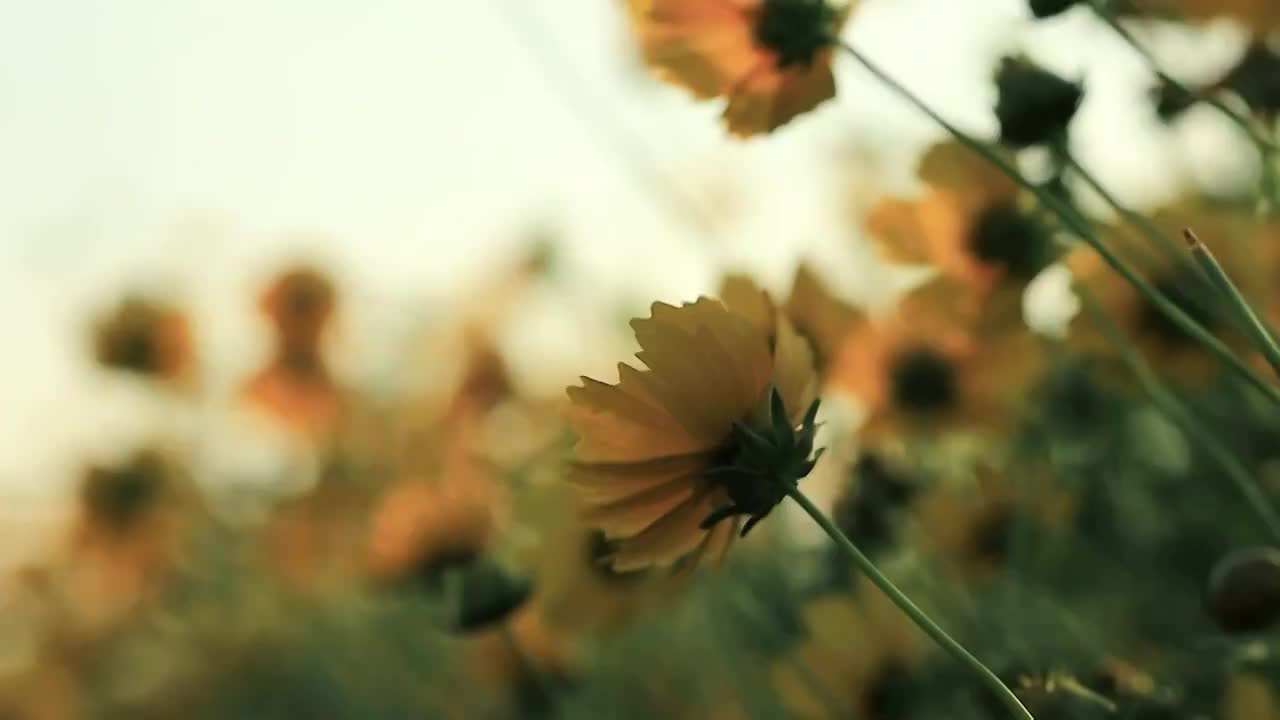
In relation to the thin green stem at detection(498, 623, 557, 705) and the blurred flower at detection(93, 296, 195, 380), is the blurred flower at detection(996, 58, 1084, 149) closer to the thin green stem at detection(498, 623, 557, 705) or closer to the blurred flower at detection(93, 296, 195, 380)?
the thin green stem at detection(498, 623, 557, 705)

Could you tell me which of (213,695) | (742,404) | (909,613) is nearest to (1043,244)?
(742,404)

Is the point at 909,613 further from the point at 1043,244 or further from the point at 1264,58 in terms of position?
the point at 1264,58

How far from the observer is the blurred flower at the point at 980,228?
95 cm

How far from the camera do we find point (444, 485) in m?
1.35

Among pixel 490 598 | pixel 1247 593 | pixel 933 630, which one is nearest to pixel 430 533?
pixel 490 598

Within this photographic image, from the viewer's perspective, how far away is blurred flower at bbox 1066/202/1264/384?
3.22 feet

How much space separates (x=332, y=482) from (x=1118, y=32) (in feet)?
5.43

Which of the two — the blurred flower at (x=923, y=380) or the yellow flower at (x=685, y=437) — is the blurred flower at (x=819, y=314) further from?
the yellow flower at (x=685, y=437)

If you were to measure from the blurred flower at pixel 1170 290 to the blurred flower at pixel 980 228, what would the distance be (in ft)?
0.15

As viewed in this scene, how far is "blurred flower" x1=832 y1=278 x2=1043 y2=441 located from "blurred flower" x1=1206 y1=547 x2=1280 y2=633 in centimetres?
46

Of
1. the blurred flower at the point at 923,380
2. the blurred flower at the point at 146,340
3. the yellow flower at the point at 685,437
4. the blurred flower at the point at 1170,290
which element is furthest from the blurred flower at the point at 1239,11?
the blurred flower at the point at 146,340

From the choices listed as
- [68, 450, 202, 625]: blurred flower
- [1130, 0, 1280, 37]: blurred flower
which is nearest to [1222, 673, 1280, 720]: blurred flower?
[1130, 0, 1280, 37]: blurred flower

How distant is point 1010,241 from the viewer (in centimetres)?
96

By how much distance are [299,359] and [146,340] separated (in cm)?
19
